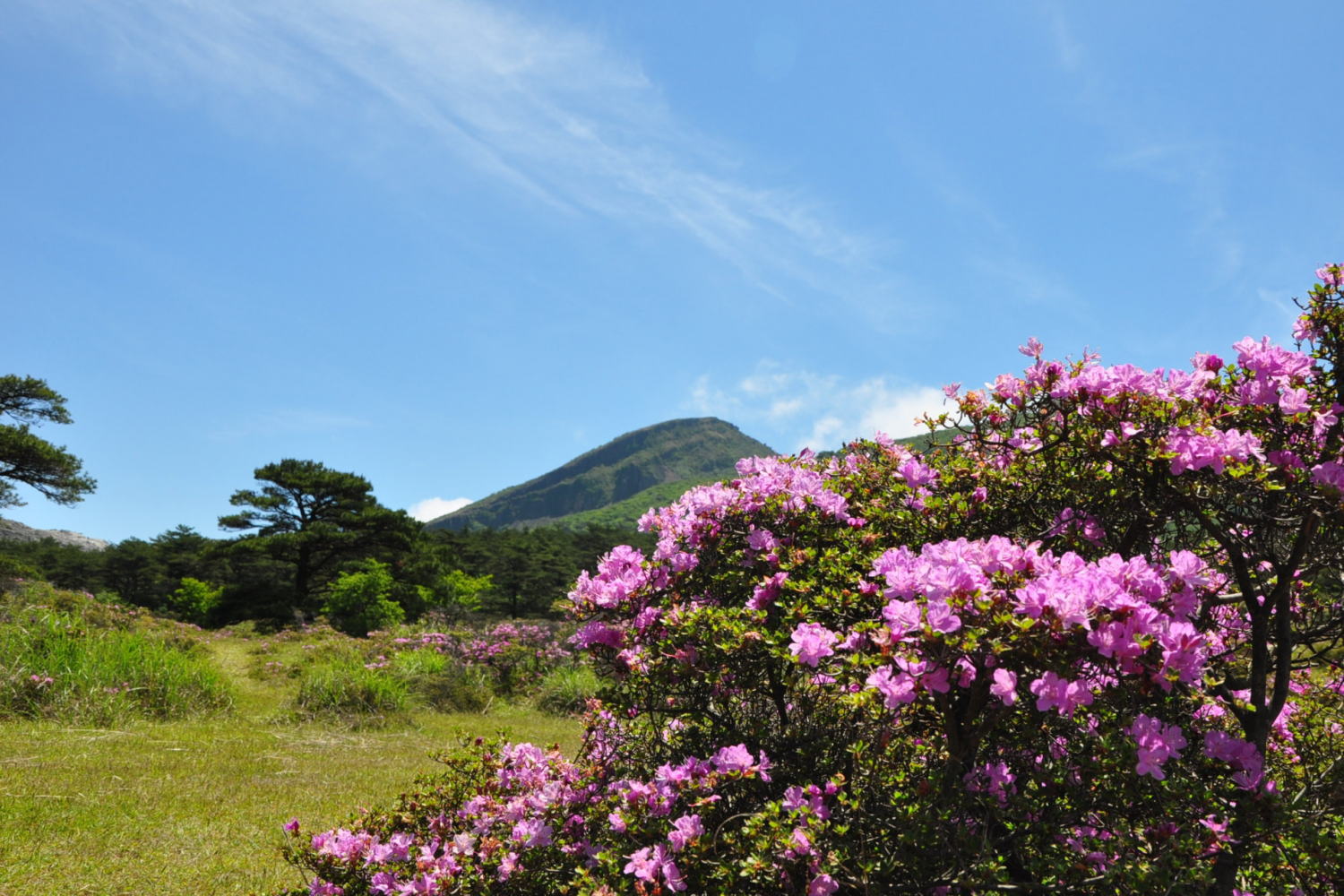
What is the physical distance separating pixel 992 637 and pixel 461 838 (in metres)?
2.19

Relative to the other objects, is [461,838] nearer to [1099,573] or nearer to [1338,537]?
[1099,573]

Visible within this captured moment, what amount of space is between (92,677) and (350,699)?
278 cm

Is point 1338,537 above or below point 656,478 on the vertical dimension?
below

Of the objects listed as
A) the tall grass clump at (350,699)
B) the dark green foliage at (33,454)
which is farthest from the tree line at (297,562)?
the tall grass clump at (350,699)

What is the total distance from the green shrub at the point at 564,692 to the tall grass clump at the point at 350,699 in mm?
2341

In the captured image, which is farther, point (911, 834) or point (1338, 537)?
point (1338, 537)

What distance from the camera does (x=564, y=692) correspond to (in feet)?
38.0

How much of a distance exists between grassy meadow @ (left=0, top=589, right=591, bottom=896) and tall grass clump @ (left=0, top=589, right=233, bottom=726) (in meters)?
0.02

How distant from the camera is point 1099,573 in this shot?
1.60 m

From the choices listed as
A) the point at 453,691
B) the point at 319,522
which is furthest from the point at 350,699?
the point at 319,522

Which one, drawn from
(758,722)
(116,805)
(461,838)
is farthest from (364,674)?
(758,722)

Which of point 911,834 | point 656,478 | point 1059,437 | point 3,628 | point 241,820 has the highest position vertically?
point 656,478

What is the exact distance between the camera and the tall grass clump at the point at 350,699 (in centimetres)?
912

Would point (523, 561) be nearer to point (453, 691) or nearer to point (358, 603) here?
point (358, 603)
